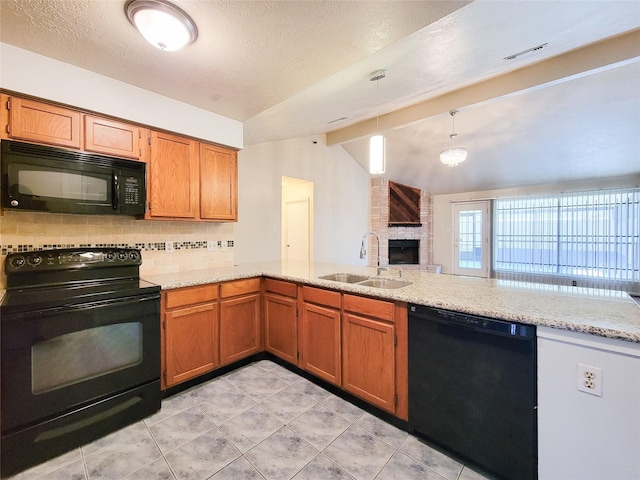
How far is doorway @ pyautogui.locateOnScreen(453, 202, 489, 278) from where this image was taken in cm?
674

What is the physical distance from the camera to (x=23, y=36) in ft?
5.14

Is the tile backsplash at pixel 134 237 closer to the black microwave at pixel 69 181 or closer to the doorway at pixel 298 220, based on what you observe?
the black microwave at pixel 69 181

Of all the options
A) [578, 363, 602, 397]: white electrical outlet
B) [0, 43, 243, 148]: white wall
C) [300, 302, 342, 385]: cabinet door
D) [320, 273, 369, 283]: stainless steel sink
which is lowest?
[300, 302, 342, 385]: cabinet door

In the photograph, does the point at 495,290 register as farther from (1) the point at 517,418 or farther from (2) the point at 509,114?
(2) the point at 509,114

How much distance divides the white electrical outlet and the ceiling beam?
3123 mm

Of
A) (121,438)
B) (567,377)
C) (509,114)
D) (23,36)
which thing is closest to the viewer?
(567,377)

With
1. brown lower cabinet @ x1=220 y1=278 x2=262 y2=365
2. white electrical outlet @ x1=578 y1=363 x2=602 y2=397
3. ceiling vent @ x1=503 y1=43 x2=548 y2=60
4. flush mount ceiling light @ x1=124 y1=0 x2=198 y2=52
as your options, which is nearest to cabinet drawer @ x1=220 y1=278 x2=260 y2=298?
brown lower cabinet @ x1=220 y1=278 x2=262 y2=365

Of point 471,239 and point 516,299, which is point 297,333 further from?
point 471,239

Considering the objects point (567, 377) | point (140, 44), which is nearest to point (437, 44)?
point (140, 44)

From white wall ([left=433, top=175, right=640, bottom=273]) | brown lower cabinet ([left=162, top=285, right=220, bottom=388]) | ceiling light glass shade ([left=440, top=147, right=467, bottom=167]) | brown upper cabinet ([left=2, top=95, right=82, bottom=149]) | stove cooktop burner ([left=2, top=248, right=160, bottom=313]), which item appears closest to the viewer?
stove cooktop burner ([left=2, top=248, right=160, bottom=313])

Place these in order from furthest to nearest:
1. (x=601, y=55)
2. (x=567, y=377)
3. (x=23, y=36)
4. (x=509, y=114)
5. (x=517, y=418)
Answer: (x=509, y=114), (x=601, y=55), (x=23, y=36), (x=517, y=418), (x=567, y=377)

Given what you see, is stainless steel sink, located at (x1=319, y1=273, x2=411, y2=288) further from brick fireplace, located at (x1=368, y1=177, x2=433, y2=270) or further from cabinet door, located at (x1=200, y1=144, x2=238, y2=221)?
brick fireplace, located at (x1=368, y1=177, x2=433, y2=270)

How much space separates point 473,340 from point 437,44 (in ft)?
5.82

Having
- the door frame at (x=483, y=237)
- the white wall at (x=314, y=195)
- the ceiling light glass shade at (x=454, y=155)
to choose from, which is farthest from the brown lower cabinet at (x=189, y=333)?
the door frame at (x=483, y=237)
